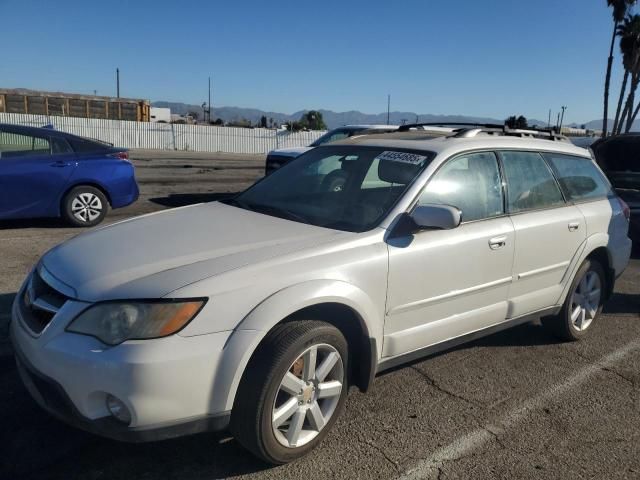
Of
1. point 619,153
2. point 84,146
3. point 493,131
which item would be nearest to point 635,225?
point 619,153

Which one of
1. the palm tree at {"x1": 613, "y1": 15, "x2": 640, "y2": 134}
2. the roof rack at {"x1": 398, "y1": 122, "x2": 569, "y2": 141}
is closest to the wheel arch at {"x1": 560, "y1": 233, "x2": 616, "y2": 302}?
the roof rack at {"x1": 398, "y1": 122, "x2": 569, "y2": 141}

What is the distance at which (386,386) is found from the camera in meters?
3.76

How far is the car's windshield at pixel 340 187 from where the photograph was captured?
344 centimetres

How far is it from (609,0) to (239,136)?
73.6 ft

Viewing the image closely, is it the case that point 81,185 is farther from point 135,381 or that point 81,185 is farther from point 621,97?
point 621,97

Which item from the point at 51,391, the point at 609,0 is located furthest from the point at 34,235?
the point at 609,0

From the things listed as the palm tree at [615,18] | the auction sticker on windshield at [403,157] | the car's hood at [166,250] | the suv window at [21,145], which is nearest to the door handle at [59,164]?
the suv window at [21,145]

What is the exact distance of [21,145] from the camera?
24.8ft

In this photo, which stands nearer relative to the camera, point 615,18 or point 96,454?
point 96,454

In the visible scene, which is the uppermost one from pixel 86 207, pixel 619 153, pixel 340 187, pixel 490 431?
pixel 619 153

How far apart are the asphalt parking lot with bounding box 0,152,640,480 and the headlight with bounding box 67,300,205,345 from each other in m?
0.62

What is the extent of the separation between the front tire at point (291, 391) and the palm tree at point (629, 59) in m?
35.7

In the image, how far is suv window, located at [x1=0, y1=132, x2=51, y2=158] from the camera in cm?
743

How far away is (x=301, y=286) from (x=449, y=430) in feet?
4.27
